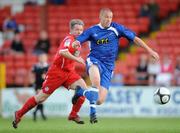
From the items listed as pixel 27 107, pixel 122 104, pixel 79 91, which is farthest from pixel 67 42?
pixel 122 104

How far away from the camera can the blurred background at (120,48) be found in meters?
20.4

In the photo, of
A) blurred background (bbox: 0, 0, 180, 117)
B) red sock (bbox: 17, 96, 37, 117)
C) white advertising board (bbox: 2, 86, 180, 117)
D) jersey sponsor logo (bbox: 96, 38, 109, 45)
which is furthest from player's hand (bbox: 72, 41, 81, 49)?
white advertising board (bbox: 2, 86, 180, 117)

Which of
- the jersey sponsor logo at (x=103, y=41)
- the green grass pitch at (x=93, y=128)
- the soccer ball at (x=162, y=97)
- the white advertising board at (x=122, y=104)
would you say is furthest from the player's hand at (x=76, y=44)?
the white advertising board at (x=122, y=104)

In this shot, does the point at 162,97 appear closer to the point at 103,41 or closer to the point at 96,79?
the point at 96,79

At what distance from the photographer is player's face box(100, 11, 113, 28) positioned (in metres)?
12.7

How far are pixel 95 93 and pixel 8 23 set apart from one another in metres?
12.8

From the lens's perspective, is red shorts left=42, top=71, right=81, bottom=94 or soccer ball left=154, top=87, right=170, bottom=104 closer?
soccer ball left=154, top=87, right=170, bottom=104

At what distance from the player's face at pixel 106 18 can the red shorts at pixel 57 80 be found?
1.39 metres

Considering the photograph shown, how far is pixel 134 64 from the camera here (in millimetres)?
22875

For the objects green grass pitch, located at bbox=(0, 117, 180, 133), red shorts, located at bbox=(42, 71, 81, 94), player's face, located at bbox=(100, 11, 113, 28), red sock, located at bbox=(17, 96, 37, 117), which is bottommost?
green grass pitch, located at bbox=(0, 117, 180, 133)

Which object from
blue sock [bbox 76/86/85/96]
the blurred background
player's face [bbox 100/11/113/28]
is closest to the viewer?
player's face [bbox 100/11/113/28]

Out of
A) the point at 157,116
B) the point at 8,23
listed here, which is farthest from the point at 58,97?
the point at 8,23

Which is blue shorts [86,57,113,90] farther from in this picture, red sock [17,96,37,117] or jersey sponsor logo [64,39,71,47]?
red sock [17,96,37,117]

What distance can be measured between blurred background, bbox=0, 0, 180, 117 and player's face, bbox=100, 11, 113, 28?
7076 mm
